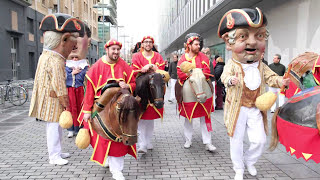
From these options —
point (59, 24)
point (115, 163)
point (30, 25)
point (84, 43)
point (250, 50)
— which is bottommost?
point (115, 163)

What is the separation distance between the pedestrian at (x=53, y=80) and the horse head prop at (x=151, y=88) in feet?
3.96

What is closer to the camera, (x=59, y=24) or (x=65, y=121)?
(x=65, y=121)

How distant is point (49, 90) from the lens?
433cm

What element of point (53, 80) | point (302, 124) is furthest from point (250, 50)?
point (53, 80)

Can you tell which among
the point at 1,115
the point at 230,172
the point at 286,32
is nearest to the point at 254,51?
the point at 230,172

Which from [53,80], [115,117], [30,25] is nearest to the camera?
[115,117]

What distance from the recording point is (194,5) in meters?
18.7

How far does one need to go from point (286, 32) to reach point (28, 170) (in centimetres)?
867

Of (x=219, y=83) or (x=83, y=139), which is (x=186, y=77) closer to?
(x=83, y=139)

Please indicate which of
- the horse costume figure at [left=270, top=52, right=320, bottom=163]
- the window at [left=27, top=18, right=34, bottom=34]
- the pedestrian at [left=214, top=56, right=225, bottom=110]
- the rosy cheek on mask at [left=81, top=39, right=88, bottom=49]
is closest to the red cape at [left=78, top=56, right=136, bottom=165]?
the horse costume figure at [left=270, top=52, right=320, bottom=163]

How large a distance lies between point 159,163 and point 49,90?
2.15 m

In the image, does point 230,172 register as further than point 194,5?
No

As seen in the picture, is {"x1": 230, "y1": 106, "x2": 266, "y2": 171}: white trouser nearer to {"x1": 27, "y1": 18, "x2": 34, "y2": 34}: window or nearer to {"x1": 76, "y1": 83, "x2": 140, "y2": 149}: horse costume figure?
{"x1": 76, "y1": 83, "x2": 140, "y2": 149}: horse costume figure

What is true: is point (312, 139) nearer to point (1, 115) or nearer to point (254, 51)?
point (254, 51)
